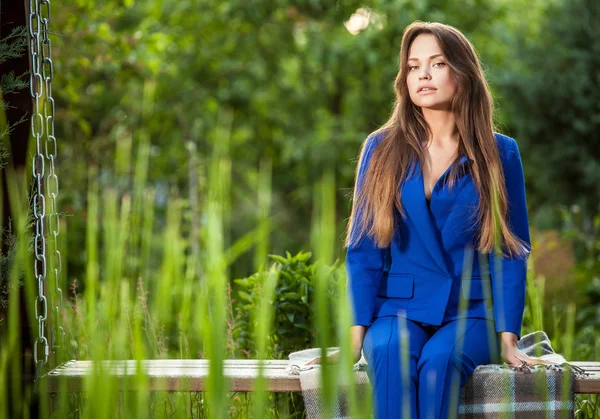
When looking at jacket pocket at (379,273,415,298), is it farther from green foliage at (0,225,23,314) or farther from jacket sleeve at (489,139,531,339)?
green foliage at (0,225,23,314)

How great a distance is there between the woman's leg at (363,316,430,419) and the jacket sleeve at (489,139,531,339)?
285mm

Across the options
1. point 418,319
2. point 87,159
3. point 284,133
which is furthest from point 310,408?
point 284,133

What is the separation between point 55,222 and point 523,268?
1490mm

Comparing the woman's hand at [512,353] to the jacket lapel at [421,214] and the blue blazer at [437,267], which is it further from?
the jacket lapel at [421,214]

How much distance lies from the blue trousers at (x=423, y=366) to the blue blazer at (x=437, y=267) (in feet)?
0.32

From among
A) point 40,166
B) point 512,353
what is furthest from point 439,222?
point 40,166

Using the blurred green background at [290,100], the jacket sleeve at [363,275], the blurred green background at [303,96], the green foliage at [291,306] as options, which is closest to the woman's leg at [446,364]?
the jacket sleeve at [363,275]

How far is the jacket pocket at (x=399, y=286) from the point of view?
2705mm

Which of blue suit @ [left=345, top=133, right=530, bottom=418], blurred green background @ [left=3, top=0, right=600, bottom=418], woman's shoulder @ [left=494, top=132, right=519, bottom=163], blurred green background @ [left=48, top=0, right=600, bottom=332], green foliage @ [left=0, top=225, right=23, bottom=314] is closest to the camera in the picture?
green foliage @ [left=0, top=225, right=23, bottom=314]

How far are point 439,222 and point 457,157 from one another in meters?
0.23

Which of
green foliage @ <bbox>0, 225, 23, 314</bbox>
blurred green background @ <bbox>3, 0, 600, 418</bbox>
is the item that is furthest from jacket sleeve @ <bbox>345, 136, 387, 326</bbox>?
blurred green background @ <bbox>3, 0, 600, 418</bbox>

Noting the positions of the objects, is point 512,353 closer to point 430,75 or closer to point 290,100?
point 430,75

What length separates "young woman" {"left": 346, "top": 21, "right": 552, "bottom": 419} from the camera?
8.70ft

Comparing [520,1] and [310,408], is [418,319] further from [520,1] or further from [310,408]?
[520,1]
